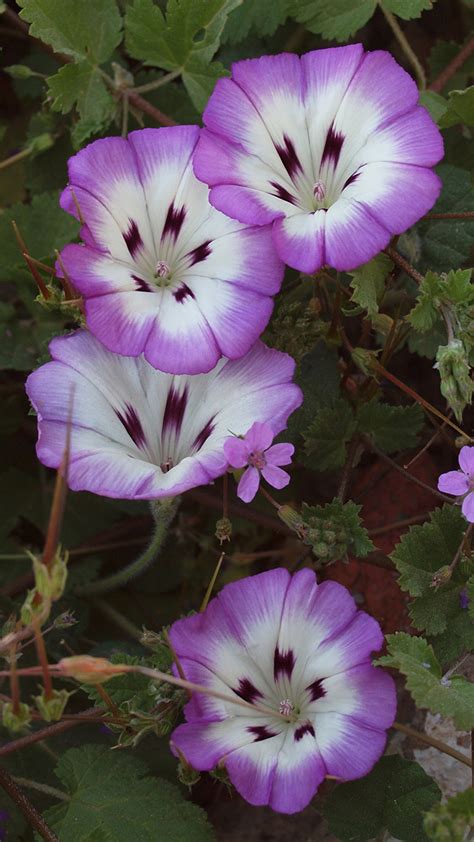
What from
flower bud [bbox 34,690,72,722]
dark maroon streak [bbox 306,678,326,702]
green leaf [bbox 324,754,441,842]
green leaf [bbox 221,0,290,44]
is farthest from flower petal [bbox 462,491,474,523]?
green leaf [bbox 221,0,290,44]

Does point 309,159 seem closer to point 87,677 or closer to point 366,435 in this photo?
point 366,435

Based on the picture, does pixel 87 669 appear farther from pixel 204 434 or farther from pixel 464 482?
pixel 464 482

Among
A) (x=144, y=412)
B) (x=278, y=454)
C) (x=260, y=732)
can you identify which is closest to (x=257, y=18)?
(x=144, y=412)

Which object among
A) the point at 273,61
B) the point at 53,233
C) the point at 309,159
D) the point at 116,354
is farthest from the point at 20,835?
the point at 273,61

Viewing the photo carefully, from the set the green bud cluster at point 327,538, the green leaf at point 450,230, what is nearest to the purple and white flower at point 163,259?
the green bud cluster at point 327,538

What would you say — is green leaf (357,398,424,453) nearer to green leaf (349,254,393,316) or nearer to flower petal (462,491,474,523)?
green leaf (349,254,393,316)
